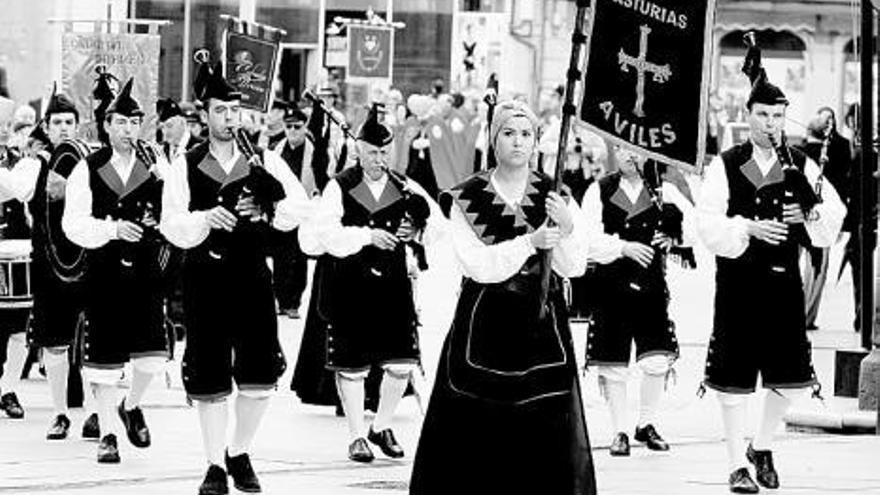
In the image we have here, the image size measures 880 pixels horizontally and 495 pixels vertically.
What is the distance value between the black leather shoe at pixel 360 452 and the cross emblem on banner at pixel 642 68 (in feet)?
14.9

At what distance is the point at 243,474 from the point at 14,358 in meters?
4.55

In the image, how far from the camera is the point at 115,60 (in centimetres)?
2100

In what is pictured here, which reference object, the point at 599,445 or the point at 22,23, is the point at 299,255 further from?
the point at 22,23

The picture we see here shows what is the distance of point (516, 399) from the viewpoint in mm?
10977

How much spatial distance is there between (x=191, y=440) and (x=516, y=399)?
16.8 ft

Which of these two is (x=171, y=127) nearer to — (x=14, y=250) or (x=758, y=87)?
(x=14, y=250)

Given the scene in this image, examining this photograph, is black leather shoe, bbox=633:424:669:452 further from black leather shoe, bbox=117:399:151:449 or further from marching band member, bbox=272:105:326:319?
marching band member, bbox=272:105:326:319

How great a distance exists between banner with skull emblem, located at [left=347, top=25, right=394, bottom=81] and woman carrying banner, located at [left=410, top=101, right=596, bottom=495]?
89.5 feet

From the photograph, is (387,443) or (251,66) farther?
(251,66)

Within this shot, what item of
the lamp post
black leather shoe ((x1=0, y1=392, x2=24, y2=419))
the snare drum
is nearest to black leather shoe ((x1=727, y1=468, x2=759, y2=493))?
the lamp post

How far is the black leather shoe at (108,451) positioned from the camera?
14586mm

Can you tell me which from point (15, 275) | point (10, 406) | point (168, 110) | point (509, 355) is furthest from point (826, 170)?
point (509, 355)

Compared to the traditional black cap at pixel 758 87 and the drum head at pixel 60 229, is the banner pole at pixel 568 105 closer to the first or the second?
the traditional black cap at pixel 758 87

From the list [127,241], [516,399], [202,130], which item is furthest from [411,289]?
[202,130]
